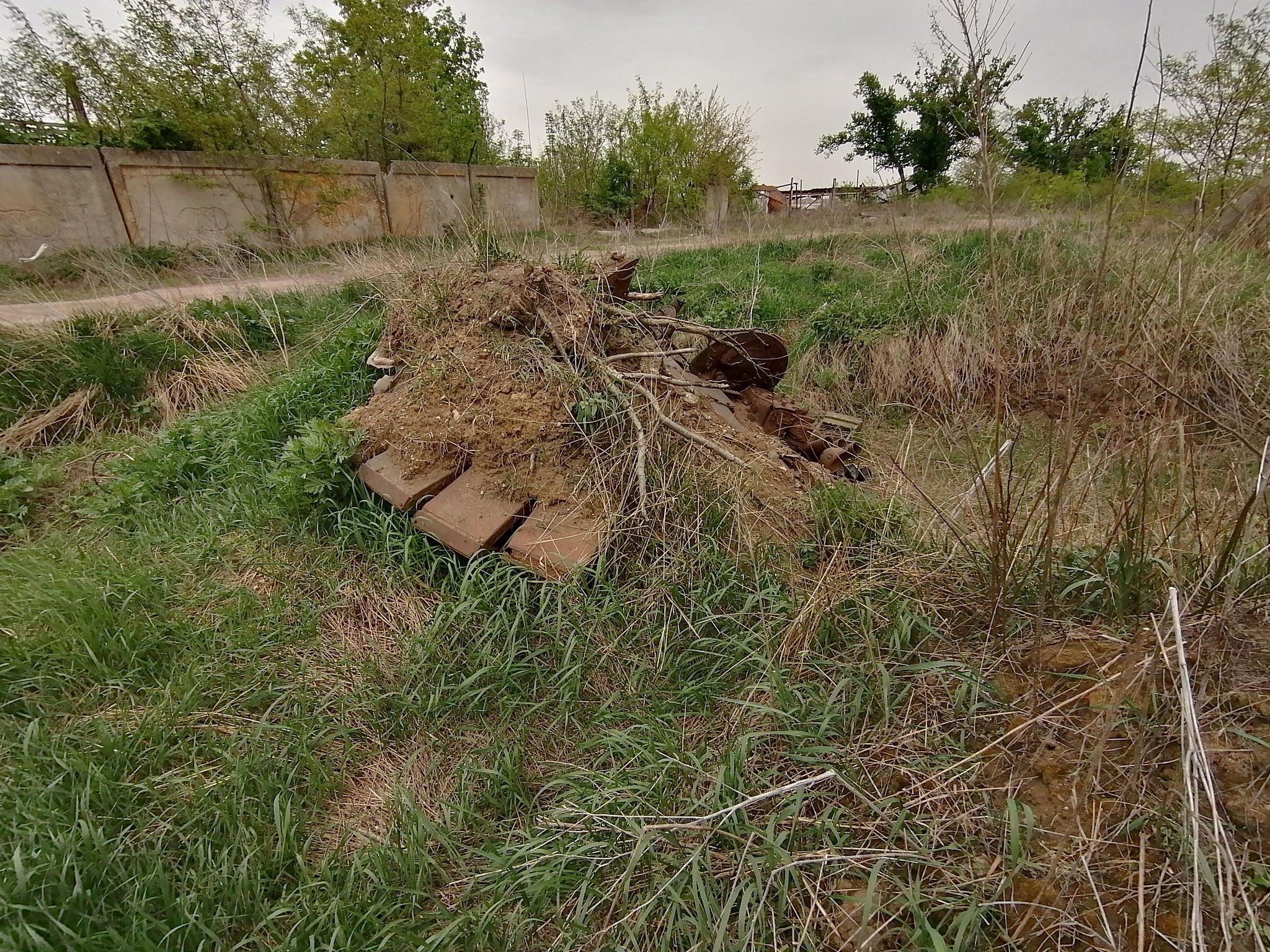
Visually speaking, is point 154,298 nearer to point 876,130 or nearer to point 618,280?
point 618,280

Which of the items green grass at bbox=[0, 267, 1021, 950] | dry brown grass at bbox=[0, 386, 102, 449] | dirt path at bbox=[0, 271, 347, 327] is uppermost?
dirt path at bbox=[0, 271, 347, 327]

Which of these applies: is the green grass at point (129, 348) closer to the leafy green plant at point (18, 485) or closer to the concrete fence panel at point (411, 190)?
the leafy green plant at point (18, 485)

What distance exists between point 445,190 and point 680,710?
1118 centimetres

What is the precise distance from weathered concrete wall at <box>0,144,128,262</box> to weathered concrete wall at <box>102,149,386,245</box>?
30cm

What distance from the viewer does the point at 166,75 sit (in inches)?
408

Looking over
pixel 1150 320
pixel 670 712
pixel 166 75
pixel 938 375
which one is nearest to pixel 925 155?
pixel 938 375

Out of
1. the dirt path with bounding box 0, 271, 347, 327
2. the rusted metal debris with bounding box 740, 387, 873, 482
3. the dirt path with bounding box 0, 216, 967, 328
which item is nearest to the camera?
the rusted metal debris with bounding box 740, 387, 873, 482

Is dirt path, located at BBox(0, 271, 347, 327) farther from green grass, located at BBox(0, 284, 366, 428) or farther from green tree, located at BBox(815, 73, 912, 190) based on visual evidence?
green tree, located at BBox(815, 73, 912, 190)

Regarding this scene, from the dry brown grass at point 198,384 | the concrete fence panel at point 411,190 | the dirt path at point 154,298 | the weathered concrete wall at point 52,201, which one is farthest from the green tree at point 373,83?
the dry brown grass at point 198,384

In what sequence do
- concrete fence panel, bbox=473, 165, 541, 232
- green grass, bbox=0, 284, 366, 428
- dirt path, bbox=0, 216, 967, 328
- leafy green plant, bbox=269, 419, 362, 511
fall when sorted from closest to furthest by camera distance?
leafy green plant, bbox=269, 419, 362, 511, green grass, bbox=0, 284, 366, 428, dirt path, bbox=0, 216, 967, 328, concrete fence panel, bbox=473, 165, 541, 232

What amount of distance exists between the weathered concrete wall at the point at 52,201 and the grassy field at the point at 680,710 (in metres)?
9.52

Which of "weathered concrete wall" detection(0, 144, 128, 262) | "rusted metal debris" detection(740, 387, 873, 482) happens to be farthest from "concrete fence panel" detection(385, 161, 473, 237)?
"rusted metal debris" detection(740, 387, 873, 482)

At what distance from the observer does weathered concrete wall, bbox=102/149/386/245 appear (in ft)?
34.8

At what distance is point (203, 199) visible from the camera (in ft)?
37.1
